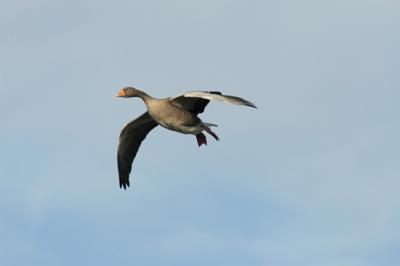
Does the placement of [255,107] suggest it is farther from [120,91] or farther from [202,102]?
[120,91]

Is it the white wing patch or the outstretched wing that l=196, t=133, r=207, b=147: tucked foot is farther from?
the white wing patch

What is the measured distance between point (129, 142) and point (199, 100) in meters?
4.65

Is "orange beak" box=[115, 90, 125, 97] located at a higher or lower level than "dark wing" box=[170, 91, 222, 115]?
higher

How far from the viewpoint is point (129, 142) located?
32.5 metres

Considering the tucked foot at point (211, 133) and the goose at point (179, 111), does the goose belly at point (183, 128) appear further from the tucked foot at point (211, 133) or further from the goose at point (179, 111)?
the tucked foot at point (211, 133)

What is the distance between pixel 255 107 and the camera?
2394 centimetres

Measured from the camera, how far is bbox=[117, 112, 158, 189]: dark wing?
31.7m

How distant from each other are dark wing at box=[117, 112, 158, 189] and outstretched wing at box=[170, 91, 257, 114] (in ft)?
9.28

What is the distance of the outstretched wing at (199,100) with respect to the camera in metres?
24.6

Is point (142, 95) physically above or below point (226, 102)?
above

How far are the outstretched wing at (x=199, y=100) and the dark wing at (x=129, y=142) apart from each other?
283 centimetres

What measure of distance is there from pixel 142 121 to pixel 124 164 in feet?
7.94

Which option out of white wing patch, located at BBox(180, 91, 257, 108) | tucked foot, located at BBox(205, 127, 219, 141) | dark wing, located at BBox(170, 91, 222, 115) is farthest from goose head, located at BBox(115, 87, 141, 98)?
white wing patch, located at BBox(180, 91, 257, 108)

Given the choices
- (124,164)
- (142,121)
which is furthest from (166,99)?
(124,164)
